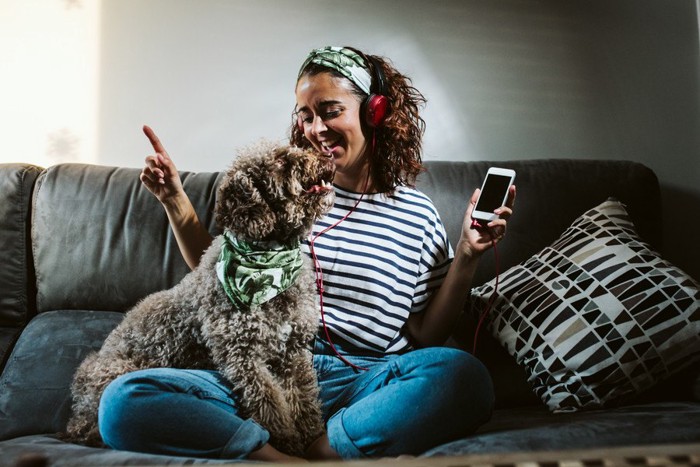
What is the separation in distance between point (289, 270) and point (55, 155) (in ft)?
4.68

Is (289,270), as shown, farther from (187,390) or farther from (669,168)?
(669,168)

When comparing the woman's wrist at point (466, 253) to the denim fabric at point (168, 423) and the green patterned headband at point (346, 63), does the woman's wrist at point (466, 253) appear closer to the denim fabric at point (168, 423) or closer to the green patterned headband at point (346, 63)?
the green patterned headband at point (346, 63)

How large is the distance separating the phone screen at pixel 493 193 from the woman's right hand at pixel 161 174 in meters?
0.81

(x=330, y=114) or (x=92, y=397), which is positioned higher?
(x=330, y=114)

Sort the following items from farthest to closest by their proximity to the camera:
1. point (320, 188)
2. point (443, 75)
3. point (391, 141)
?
point (443, 75), point (391, 141), point (320, 188)

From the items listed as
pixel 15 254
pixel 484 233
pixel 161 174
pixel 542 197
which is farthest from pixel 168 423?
pixel 542 197

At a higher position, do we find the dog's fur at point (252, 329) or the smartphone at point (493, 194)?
the smartphone at point (493, 194)

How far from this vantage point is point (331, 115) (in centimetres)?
163

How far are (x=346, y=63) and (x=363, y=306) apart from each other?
700 millimetres

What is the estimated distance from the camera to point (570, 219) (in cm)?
197

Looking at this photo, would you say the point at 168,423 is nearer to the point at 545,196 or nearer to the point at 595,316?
the point at 595,316

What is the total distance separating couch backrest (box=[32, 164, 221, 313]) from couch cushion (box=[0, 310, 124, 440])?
0.07 m

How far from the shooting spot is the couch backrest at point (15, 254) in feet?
6.34

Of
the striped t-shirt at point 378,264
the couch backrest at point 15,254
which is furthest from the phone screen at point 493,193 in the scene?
the couch backrest at point 15,254
